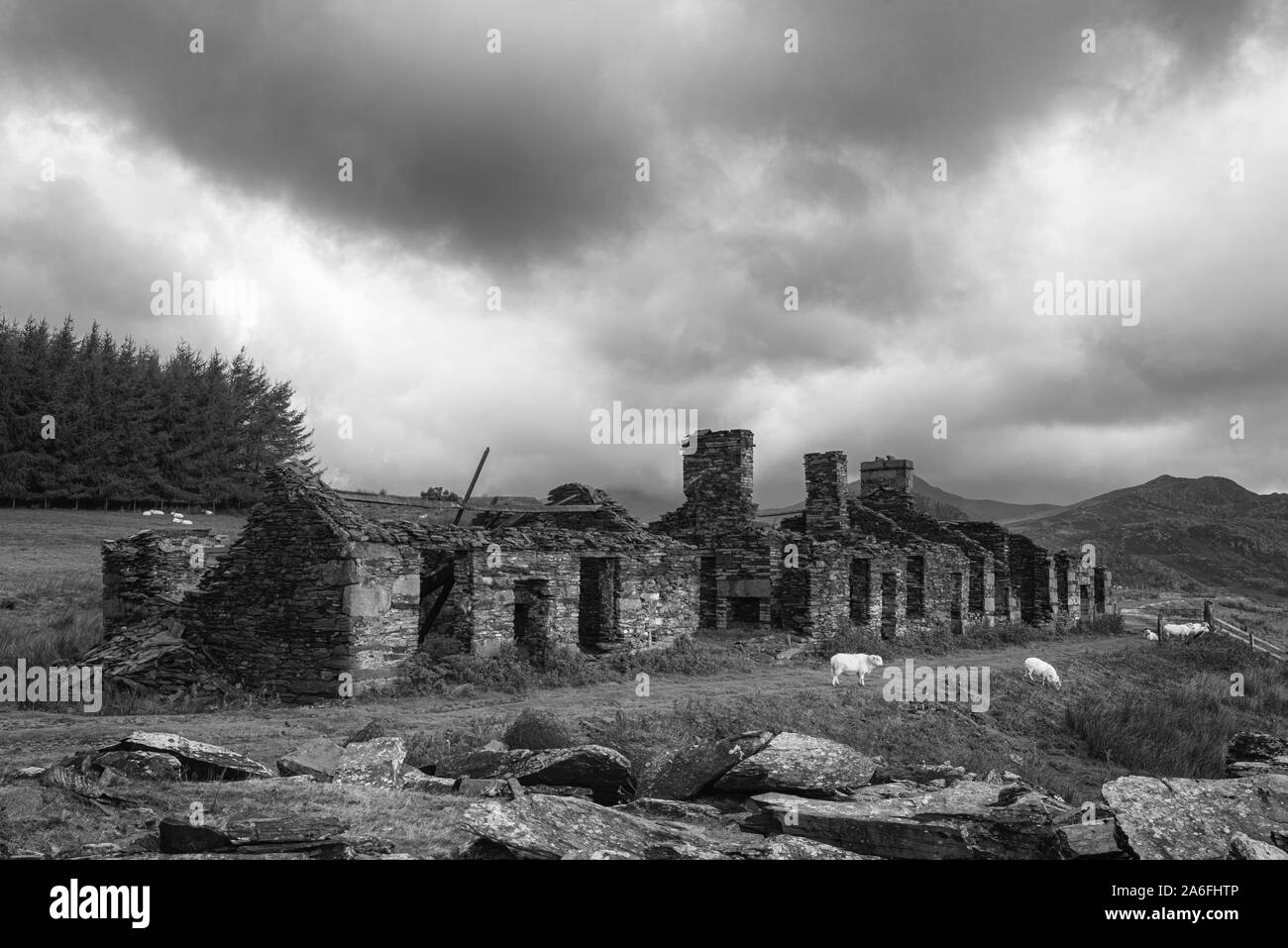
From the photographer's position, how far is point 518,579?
59.8ft

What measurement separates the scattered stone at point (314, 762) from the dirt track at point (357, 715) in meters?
0.66

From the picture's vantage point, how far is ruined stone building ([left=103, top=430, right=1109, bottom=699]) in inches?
634

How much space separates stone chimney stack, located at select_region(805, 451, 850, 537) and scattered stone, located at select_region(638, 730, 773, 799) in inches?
767

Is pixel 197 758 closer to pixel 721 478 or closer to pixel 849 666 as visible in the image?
pixel 849 666

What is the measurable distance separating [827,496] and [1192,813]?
2099 centimetres

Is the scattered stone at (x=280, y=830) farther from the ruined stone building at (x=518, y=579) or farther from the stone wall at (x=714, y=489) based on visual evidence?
the stone wall at (x=714, y=489)

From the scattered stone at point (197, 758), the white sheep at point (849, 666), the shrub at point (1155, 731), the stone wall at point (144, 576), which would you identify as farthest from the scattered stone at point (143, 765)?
the shrub at point (1155, 731)

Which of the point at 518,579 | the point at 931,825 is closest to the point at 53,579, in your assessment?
the point at 518,579

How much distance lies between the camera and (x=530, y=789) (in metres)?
9.09

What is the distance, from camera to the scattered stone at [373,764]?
345 inches

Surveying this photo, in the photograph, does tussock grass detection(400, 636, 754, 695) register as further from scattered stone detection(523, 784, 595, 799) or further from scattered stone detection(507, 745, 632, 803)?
scattered stone detection(523, 784, 595, 799)

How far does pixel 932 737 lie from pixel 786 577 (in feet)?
33.5
